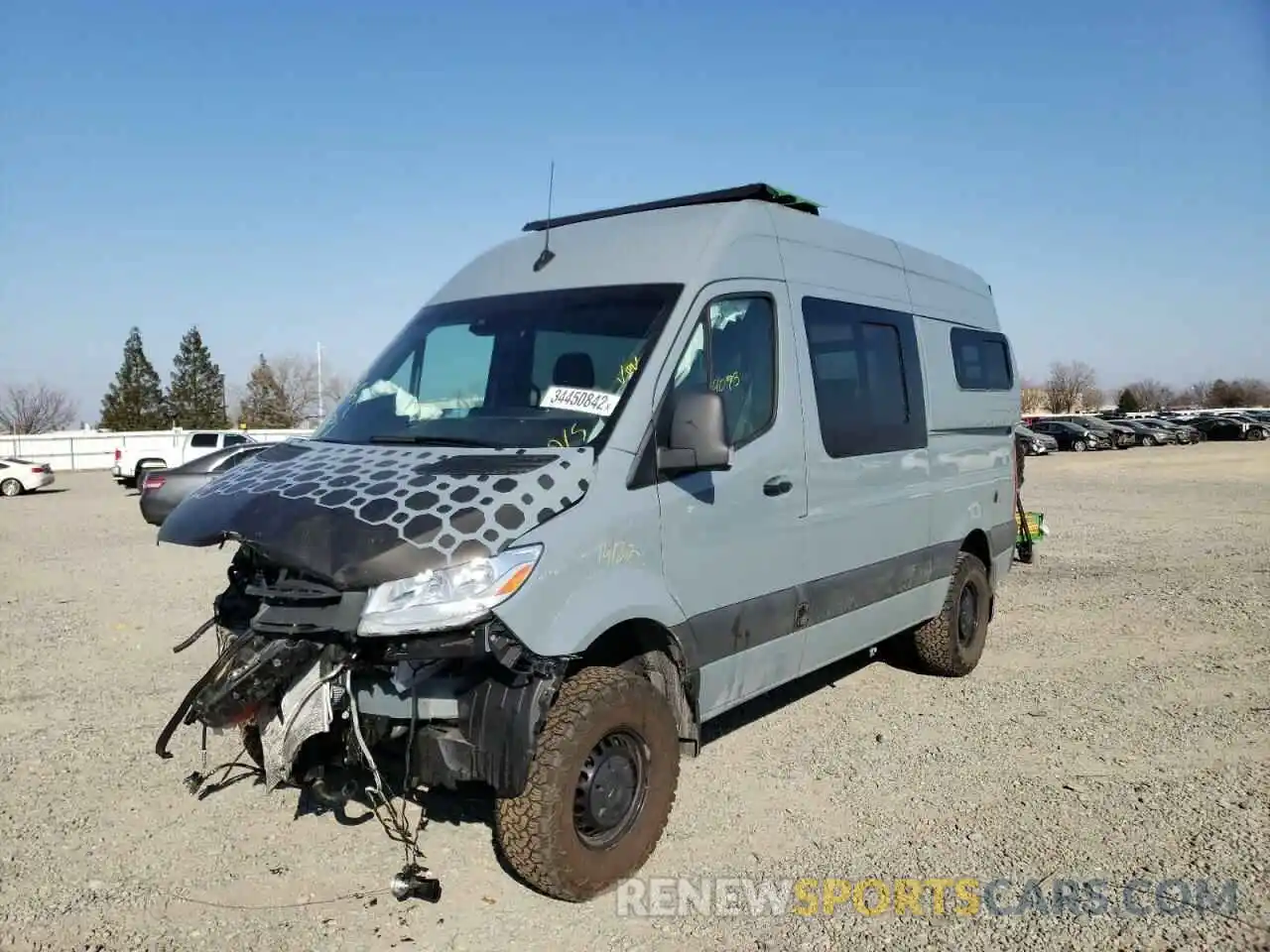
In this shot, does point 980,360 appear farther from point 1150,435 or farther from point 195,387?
point 195,387

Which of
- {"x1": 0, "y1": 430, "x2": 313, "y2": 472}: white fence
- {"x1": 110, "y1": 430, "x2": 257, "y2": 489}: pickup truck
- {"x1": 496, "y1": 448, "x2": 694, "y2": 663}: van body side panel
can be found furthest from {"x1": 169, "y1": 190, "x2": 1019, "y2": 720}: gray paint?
{"x1": 0, "y1": 430, "x2": 313, "y2": 472}: white fence

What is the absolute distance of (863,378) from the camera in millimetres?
5738

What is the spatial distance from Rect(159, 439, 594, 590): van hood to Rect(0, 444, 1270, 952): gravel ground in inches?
56.1

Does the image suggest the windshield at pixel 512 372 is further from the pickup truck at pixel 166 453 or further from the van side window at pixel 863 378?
the pickup truck at pixel 166 453

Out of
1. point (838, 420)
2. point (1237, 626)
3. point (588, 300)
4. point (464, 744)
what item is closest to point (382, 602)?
point (464, 744)

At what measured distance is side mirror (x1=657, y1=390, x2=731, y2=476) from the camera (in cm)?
394

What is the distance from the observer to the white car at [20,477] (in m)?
28.5

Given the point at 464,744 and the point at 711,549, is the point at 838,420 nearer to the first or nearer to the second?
the point at 711,549

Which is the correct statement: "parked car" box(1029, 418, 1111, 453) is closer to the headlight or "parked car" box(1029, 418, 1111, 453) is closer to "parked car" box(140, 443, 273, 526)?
"parked car" box(140, 443, 273, 526)

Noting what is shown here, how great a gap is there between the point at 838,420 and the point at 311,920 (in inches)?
137

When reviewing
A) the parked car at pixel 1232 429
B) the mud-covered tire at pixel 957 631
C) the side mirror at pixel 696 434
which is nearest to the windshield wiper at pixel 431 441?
A: the side mirror at pixel 696 434

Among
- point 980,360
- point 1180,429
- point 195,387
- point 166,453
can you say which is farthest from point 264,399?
point 980,360

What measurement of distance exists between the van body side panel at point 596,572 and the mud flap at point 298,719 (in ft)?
2.50

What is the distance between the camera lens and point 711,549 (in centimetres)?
441
